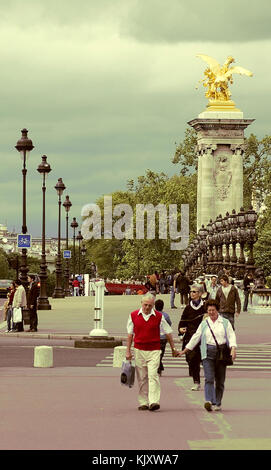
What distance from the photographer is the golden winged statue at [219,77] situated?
115 metres

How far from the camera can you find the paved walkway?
553 inches

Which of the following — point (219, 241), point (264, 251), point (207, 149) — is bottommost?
point (219, 241)

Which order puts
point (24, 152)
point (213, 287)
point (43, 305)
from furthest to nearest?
point (43, 305)
point (24, 152)
point (213, 287)

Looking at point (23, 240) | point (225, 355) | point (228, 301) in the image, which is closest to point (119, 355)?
point (228, 301)

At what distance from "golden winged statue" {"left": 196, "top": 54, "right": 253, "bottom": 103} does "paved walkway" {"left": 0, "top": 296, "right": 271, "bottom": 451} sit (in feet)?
301

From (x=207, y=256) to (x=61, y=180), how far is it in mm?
11758

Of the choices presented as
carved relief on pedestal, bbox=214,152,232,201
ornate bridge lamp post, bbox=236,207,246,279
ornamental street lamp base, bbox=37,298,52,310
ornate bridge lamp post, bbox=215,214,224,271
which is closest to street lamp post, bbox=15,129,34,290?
ornamental street lamp base, bbox=37,298,52,310

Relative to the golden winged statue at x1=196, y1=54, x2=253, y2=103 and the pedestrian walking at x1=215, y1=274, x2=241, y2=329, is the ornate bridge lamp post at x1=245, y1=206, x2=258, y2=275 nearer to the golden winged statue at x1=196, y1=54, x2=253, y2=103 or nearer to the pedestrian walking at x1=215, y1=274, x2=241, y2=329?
the pedestrian walking at x1=215, y1=274, x2=241, y2=329

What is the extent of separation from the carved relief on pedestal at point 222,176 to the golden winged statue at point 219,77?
232 inches

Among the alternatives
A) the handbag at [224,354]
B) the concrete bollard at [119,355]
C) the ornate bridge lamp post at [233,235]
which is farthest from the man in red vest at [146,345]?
the ornate bridge lamp post at [233,235]

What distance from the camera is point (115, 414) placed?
A: 16766mm

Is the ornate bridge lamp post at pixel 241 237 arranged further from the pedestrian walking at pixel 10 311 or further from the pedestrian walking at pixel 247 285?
the pedestrian walking at pixel 10 311

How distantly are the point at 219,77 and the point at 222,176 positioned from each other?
32.5 feet

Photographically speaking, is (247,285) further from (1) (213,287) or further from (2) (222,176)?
(2) (222,176)
